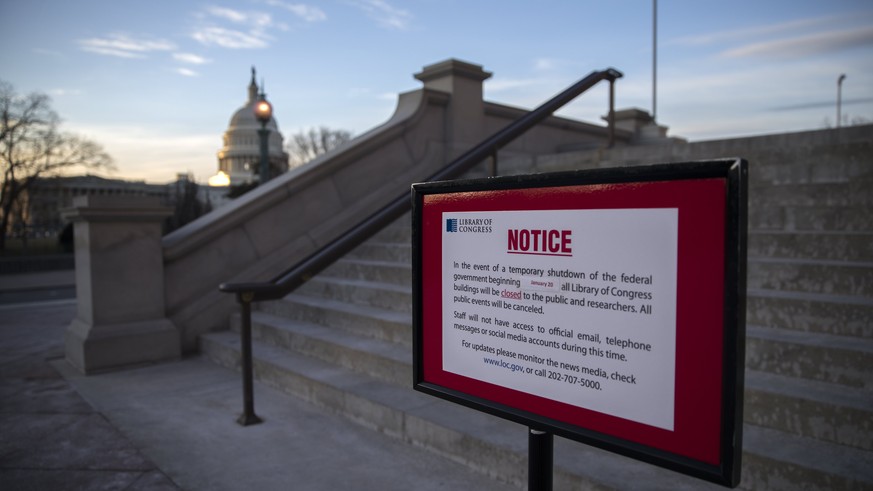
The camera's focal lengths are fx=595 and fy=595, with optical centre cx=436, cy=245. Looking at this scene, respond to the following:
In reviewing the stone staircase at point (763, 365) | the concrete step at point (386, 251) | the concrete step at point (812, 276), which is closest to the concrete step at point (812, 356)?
the stone staircase at point (763, 365)

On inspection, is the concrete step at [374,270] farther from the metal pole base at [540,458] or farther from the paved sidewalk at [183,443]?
the metal pole base at [540,458]

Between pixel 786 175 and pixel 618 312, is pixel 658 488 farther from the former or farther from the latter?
pixel 786 175

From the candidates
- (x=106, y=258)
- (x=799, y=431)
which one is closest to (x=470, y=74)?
(x=106, y=258)

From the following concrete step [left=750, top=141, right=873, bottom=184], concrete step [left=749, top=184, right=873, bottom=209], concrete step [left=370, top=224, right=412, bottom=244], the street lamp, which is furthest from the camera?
the street lamp

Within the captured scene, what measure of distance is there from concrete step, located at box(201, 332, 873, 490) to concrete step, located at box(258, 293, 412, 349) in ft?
1.48

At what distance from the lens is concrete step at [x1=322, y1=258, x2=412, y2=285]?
5781 mm

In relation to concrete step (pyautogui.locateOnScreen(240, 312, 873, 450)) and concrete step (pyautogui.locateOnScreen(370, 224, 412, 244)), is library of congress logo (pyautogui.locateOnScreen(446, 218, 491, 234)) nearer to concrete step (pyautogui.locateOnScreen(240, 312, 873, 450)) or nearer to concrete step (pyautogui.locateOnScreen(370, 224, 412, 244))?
concrete step (pyautogui.locateOnScreen(240, 312, 873, 450))

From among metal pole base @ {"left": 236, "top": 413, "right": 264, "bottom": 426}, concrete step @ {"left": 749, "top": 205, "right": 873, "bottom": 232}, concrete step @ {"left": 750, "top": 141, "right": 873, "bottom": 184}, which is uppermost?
concrete step @ {"left": 750, "top": 141, "right": 873, "bottom": 184}

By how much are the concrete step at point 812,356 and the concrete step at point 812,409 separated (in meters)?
0.05

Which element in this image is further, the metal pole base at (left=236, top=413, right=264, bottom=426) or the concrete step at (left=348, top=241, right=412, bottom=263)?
the concrete step at (left=348, top=241, right=412, bottom=263)

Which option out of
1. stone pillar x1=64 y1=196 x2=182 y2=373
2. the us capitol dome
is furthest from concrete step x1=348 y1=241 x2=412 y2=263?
the us capitol dome

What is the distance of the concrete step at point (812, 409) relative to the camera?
2621 millimetres

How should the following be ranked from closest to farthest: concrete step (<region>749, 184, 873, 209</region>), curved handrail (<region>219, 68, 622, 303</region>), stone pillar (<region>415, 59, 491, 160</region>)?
curved handrail (<region>219, 68, 622, 303</region>) → concrete step (<region>749, 184, 873, 209</region>) → stone pillar (<region>415, 59, 491, 160</region>)

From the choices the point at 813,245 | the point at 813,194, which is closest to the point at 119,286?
the point at 813,245
